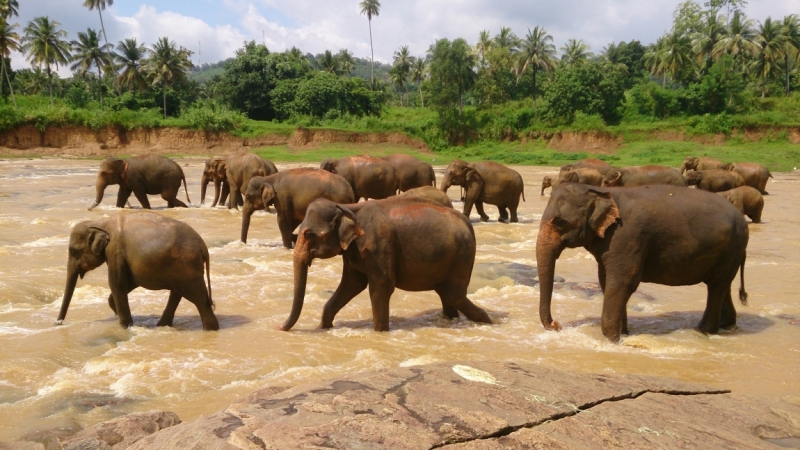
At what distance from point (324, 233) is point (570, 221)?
245cm

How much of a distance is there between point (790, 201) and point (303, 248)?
2123 centimetres

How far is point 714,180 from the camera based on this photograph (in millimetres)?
21297

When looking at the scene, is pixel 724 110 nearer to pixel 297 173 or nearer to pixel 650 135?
pixel 650 135

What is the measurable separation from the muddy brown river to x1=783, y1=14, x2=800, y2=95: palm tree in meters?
52.2

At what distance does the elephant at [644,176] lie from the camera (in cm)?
1866

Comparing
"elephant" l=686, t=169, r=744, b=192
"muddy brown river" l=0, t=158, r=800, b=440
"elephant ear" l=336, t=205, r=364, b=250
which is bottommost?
"muddy brown river" l=0, t=158, r=800, b=440

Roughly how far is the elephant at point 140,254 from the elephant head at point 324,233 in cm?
114

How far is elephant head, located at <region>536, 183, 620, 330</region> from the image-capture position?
7.08m

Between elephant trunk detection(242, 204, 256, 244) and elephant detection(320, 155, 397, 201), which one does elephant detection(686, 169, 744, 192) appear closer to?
elephant detection(320, 155, 397, 201)

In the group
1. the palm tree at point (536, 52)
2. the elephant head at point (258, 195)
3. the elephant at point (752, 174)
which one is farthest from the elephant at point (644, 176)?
the palm tree at point (536, 52)

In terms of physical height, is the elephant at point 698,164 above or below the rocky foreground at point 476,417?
below

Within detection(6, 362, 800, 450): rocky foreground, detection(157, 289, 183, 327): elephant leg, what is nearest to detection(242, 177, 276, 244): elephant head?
detection(157, 289, 183, 327): elephant leg

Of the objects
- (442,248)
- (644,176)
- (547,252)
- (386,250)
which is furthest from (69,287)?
(644,176)

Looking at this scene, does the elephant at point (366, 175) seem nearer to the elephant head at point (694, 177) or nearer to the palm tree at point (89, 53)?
the elephant head at point (694, 177)
